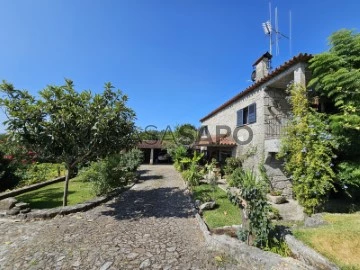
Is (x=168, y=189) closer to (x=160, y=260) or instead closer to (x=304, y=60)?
(x=160, y=260)

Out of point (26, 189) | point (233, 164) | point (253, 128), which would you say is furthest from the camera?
point (233, 164)

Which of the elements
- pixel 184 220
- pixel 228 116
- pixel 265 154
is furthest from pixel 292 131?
pixel 228 116

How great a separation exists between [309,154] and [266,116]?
386 centimetres

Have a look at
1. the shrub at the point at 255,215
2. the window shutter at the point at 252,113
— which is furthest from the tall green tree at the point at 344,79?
the shrub at the point at 255,215

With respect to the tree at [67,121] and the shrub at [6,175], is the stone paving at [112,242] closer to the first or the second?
the tree at [67,121]

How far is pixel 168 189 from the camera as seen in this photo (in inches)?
497

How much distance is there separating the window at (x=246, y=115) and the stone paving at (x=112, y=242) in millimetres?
6917

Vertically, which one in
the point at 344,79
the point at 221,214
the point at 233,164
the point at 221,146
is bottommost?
the point at 221,214

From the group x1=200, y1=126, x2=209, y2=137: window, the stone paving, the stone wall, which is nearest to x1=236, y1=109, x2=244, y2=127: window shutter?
the stone wall

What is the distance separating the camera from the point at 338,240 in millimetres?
4723

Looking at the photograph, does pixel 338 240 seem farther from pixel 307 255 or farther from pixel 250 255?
pixel 250 255

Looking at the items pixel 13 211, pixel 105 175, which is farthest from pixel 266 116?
pixel 13 211

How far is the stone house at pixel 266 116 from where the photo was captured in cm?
1018

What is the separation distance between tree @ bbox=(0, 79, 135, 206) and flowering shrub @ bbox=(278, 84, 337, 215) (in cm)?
684
